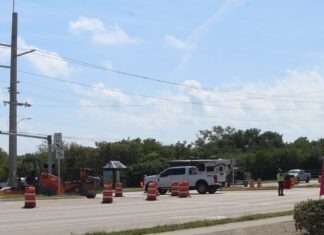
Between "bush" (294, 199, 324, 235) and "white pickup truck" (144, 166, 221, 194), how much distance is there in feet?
98.1

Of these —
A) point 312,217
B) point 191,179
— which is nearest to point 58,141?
point 191,179

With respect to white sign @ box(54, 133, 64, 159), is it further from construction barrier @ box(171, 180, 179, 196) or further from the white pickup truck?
the white pickup truck

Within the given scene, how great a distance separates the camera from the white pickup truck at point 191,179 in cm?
4378

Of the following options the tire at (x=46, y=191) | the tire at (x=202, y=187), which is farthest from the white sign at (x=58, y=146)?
the tire at (x=202, y=187)

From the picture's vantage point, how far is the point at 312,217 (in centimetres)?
1348

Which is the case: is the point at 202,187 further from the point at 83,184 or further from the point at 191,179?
the point at 83,184

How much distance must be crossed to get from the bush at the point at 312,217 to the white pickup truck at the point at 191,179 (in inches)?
1177

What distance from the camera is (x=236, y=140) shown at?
7106 inches

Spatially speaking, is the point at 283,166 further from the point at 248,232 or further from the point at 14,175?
the point at 248,232

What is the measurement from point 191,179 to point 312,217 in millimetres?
A: 30689

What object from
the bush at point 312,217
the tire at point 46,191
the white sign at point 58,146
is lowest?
the bush at point 312,217

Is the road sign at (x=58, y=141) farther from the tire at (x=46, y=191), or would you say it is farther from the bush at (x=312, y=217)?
the bush at (x=312, y=217)

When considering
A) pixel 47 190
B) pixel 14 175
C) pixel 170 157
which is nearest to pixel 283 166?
pixel 170 157

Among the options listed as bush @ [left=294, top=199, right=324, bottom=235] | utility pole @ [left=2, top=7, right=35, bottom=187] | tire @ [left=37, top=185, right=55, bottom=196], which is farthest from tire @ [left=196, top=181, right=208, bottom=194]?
bush @ [left=294, top=199, right=324, bottom=235]
